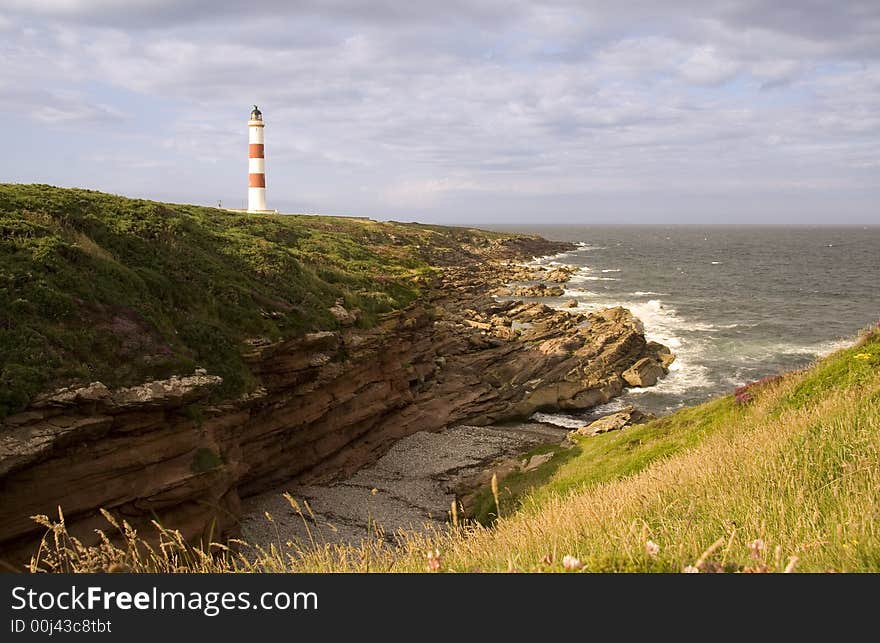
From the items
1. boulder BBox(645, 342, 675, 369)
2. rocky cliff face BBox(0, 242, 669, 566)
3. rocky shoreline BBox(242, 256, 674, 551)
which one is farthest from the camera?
boulder BBox(645, 342, 675, 369)

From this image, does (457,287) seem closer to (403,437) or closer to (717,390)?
(717,390)

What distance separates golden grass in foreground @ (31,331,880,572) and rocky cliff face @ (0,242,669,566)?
652cm

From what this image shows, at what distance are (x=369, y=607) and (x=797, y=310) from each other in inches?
2644

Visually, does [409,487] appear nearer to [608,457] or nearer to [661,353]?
[608,457]

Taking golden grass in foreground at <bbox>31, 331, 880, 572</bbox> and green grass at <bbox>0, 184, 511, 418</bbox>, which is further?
green grass at <bbox>0, 184, 511, 418</bbox>

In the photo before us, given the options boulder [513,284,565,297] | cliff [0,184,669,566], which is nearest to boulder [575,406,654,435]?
cliff [0,184,669,566]

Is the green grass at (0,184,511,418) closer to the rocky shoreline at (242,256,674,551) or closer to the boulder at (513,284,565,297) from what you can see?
the rocky shoreline at (242,256,674,551)

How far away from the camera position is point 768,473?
20.7ft

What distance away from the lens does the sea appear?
3656 centimetres

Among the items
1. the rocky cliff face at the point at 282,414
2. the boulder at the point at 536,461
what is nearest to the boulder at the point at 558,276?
the rocky cliff face at the point at 282,414

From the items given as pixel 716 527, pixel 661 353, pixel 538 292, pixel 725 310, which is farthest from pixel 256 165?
pixel 716 527

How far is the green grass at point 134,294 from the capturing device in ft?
45.3

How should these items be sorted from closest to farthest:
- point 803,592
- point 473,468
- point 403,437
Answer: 1. point 803,592
2. point 473,468
3. point 403,437

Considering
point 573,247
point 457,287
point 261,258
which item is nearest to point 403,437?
point 261,258
